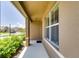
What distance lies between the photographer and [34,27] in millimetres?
17281

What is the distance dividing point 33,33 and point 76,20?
1539cm

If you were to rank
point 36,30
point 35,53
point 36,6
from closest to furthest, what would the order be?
point 36,6
point 35,53
point 36,30

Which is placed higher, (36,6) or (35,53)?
(36,6)

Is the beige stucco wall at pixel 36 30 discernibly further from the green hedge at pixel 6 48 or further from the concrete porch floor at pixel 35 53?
the green hedge at pixel 6 48

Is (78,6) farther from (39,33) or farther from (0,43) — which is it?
(39,33)

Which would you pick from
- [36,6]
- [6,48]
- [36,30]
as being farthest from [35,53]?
[36,30]

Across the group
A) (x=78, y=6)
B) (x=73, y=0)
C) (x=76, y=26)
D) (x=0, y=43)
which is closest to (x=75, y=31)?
(x=76, y=26)

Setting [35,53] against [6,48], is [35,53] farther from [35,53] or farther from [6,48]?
[6,48]

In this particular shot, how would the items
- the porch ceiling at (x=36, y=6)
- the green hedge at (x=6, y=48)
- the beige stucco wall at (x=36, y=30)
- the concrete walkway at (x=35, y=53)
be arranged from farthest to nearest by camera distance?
the beige stucco wall at (x=36, y=30), the concrete walkway at (x=35, y=53), the porch ceiling at (x=36, y=6), the green hedge at (x=6, y=48)

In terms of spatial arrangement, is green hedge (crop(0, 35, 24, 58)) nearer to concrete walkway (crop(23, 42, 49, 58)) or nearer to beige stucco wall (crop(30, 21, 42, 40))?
concrete walkway (crop(23, 42, 49, 58))

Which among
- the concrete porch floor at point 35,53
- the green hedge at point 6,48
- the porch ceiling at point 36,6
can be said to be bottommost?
the concrete porch floor at point 35,53

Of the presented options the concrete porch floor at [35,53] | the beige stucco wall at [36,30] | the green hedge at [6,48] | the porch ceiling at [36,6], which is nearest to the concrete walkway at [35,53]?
the concrete porch floor at [35,53]

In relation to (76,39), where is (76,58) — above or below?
below

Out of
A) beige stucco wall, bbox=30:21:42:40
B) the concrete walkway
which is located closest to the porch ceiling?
the concrete walkway
